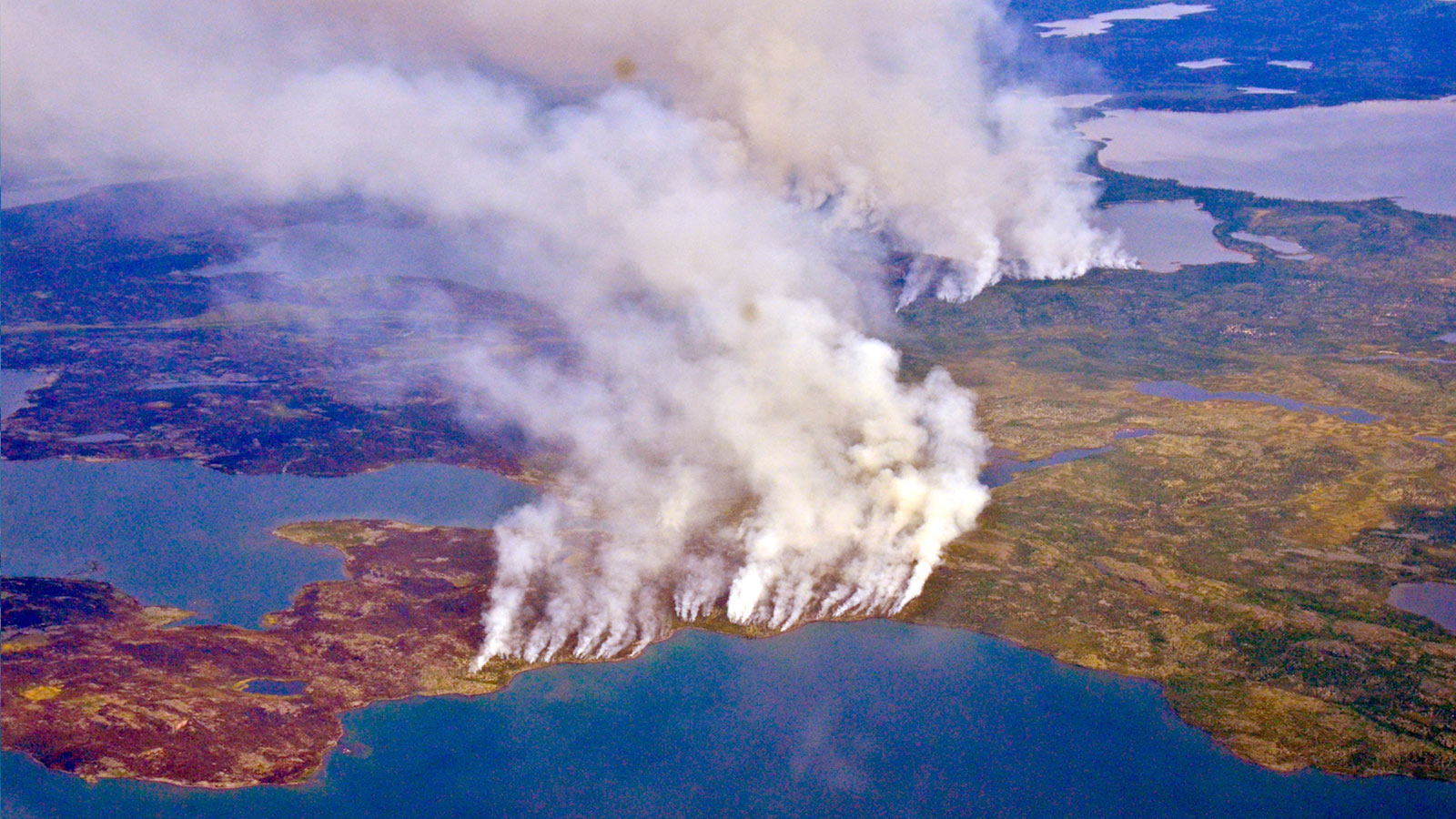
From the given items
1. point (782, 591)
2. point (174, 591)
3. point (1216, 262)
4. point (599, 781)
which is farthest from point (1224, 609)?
point (1216, 262)

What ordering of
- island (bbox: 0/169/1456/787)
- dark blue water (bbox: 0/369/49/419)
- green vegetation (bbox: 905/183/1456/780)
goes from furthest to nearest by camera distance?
dark blue water (bbox: 0/369/49/419)
green vegetation (bbox: 905/183/1456/780)
island (bbox: 0/169/1456/787)

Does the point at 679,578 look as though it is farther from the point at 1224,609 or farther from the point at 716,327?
the point at 716,327

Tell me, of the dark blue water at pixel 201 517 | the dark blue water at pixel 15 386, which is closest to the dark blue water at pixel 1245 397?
the dark blue water at pixel 201 517

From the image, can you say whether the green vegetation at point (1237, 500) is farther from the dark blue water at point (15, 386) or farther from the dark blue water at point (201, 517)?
the dark blue water at point (15, 386)

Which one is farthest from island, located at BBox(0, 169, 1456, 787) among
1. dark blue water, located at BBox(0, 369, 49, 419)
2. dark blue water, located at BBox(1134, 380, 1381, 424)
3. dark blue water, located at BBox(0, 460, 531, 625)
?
dark blue water, located at BBox(0, 369, 49, 419)

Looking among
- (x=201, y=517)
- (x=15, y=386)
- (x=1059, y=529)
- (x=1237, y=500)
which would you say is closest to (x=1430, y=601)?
(x=1237, y=500)

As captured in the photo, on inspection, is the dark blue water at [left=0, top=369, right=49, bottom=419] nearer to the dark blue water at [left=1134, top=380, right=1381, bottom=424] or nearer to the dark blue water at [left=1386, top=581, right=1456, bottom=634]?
the dark blue water at [left=1134, top=380, right=1381, bottom=424]

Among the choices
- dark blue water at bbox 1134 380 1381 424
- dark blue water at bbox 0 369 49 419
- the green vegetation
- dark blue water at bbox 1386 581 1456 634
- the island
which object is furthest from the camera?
dark blue water at bbox 0 369 49 419

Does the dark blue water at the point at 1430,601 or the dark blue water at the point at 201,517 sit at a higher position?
the dark blue water at the point at 201,517
